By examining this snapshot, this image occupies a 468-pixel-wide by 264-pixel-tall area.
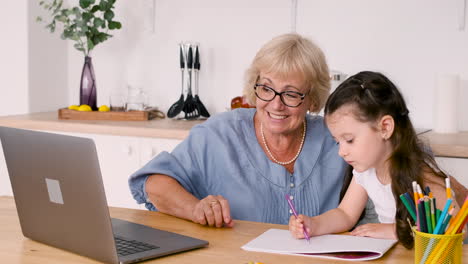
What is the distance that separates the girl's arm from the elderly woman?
0.25 metres

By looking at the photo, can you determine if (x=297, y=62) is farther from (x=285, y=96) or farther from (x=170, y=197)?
(x=170, y=197)

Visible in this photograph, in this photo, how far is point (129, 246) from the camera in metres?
1.57

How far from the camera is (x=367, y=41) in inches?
132

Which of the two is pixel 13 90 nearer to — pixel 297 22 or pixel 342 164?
pixel 297 22

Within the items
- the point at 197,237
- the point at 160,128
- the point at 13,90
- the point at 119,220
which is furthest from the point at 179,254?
the point at 13,90

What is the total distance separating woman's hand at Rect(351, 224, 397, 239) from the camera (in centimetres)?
169

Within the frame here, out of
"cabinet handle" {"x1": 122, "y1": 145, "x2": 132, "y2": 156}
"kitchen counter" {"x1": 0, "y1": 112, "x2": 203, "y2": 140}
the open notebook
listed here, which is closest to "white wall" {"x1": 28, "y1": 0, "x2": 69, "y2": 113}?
"kitchen counter" {"x1": 0, "y1": 112, "x2": 203, "y2": 140}

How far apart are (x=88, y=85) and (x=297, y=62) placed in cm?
180

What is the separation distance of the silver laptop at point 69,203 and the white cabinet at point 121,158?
1599 millimetres

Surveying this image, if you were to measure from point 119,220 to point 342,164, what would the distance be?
0.83 metres

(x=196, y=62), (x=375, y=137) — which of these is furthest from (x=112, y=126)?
(x=375, y=137)

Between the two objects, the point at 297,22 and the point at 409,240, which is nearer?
Result: the point at 409,240

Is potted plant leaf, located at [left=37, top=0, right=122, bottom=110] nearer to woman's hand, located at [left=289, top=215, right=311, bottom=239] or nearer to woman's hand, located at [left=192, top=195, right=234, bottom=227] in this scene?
woman's hand, located at [left=192, top=195, right=234, bottom=227]

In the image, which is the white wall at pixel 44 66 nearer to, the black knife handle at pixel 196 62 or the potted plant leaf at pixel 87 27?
the potted plant leaf at pixel 87 27
